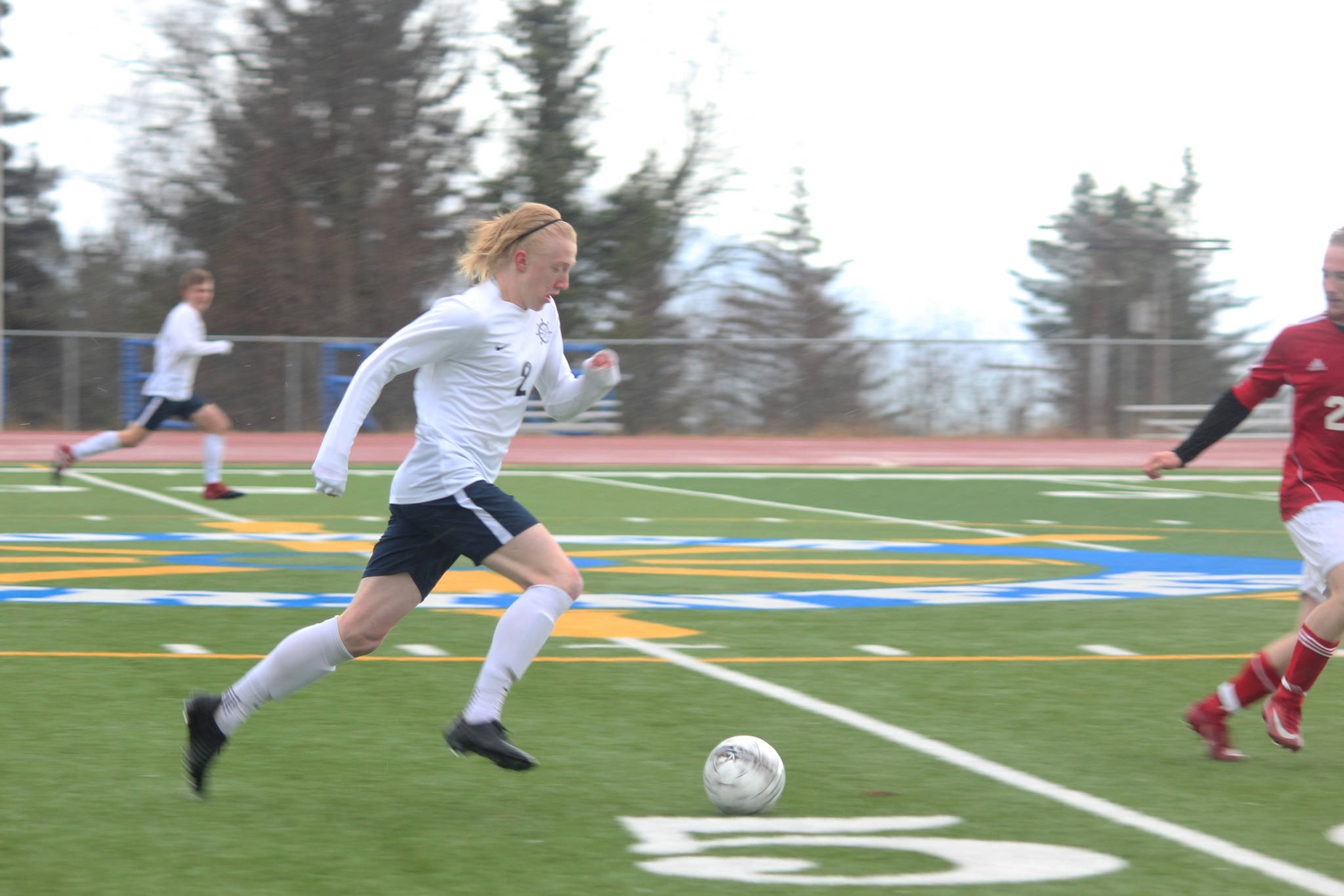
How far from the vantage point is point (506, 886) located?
4172 millimetres

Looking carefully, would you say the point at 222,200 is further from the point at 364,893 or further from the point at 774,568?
the point at 364,893

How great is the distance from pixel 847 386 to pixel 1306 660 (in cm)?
2850

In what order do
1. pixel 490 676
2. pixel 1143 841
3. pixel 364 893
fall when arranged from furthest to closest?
pixel 490 676
pixel 1143 841
pixel 364 893

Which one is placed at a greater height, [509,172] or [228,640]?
[509,172]

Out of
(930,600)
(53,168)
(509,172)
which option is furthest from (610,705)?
(53,168)

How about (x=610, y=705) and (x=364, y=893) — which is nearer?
(x=364, y=893)

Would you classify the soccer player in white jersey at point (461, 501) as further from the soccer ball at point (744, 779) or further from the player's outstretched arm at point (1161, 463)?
the player's outstretched arm at point (1161, 463)

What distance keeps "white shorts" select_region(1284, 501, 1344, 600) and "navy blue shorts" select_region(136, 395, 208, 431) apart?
11.4m

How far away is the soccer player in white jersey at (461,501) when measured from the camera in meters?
5.10

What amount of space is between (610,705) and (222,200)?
32.4 meters

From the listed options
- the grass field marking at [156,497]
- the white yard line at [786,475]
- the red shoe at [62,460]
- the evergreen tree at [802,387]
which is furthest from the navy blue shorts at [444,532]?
the evergreen tree at [802,387]

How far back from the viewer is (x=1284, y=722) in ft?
18.7

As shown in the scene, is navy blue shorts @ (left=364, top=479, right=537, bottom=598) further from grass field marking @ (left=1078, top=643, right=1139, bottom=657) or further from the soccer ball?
grass field marking @ (left=1078, top=643, right=1139, bottom=657)

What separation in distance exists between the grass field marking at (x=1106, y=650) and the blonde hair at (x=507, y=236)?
3.66 metres
